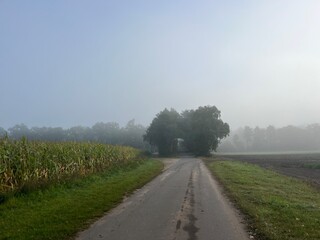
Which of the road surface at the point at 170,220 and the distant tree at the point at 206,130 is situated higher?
the distant tree at the point at 206,130

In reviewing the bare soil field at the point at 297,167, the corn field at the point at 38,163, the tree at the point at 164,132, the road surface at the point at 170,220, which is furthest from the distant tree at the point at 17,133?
the tree at the point at 164,132

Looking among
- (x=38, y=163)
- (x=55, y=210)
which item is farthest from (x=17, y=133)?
(x=55, y=210)

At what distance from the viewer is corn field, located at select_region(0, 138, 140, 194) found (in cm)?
1852

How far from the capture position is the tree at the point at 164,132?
106m

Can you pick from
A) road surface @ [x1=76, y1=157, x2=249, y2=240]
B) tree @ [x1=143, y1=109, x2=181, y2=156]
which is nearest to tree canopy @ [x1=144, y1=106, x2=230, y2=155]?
tree @ [x1=143, y1=109, x2=181, y2=156]

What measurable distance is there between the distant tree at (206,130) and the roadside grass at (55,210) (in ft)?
258

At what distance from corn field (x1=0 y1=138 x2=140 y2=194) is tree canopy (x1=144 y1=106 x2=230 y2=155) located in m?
70.1

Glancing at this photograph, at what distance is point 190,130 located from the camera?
105625 millimetres

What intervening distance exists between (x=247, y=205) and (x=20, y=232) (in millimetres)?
8809

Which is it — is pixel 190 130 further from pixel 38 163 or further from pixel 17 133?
pixel 38 163

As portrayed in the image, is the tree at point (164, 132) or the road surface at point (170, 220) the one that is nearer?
the road surface at point (170, 220)

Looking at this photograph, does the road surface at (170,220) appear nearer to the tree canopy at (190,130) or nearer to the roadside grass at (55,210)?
the roadside grass at (55,210)

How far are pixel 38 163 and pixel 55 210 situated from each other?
779 cm

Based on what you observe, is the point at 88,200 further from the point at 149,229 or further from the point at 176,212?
the point at 149,229
